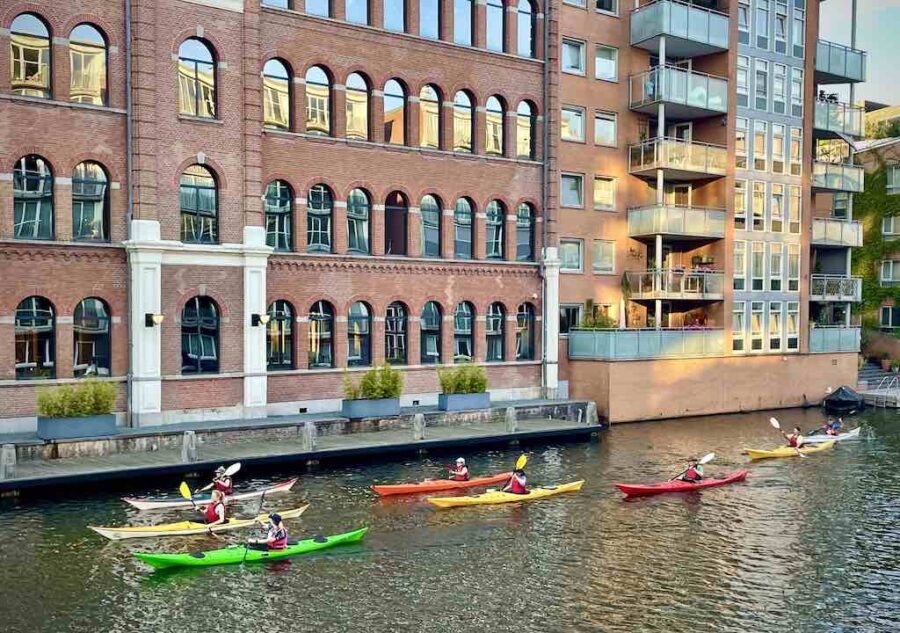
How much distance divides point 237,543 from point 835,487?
58.2ft

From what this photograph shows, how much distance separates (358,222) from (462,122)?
6.68 m

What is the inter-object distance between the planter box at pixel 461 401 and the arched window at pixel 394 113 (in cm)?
1040

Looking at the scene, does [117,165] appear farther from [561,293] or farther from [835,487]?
[835,487]

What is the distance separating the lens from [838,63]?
157 feet

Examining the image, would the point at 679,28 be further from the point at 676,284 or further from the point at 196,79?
the point at 196,79

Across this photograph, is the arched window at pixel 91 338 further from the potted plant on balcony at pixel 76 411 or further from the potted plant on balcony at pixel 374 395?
the potted plant on balcony at pixel 374 395

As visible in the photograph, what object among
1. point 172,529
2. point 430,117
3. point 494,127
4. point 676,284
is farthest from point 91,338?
point 676,284

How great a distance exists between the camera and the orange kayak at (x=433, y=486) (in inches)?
971

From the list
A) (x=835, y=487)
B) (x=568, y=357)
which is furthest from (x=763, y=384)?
(x=835, y=487)

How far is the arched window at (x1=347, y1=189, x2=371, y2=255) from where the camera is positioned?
34.9 m

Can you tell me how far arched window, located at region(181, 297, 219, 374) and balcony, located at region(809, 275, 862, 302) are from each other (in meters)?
31.9

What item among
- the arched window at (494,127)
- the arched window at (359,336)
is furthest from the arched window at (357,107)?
the arched window at (359,336)

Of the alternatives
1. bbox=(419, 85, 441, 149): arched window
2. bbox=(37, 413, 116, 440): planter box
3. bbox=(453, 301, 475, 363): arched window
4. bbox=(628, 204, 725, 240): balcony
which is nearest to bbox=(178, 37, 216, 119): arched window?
bbox=(419, 85, 441, 149): arched window

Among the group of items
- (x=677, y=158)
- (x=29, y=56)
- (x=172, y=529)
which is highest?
(x=29, y=56)
